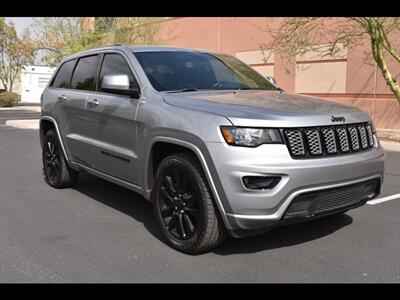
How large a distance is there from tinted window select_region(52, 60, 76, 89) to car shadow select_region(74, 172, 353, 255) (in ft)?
4.70

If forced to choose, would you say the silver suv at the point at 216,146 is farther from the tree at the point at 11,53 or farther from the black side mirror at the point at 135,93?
the tree at the point at 11,53

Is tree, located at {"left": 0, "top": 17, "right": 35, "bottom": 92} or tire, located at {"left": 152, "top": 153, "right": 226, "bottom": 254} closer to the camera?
tire, located at {"left": 152, "top": 153, "right": 226, "bottom": 254}

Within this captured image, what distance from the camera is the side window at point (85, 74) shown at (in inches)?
207

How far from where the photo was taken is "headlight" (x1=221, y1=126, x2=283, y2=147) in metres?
3.31

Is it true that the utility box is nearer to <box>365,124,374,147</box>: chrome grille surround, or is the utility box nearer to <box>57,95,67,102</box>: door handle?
<box>57,95,67,102</box>: door handle

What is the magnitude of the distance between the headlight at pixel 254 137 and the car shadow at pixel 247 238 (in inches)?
42.5

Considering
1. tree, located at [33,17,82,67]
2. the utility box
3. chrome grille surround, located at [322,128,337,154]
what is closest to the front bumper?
chrome grille surround, located at [322,128,337,154]

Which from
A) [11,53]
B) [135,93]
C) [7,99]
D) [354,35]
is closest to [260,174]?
[135,93]

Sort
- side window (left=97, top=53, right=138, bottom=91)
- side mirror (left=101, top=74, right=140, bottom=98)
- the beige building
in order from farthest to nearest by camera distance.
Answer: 1. the beige building
2. side window (left=97, top=53, right=138, bottom=91)
3. side mirror (left=101, top=74, right=140, bottom=98)

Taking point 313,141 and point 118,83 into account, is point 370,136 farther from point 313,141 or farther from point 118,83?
point 118,83

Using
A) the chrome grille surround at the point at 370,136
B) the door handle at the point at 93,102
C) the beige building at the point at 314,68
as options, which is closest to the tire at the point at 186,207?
the door handle at the point at 93,102

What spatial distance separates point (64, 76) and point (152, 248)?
3.11 metres

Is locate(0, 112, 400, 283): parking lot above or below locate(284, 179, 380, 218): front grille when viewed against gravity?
below

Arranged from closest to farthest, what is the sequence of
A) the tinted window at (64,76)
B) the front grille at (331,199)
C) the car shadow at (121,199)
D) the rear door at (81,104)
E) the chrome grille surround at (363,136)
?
the front grille at (331,199) < the chrome grille surround at (363,136) < the car shadow at (121,199) < the rear door at (81,104) < the tinted window at (64,76)
